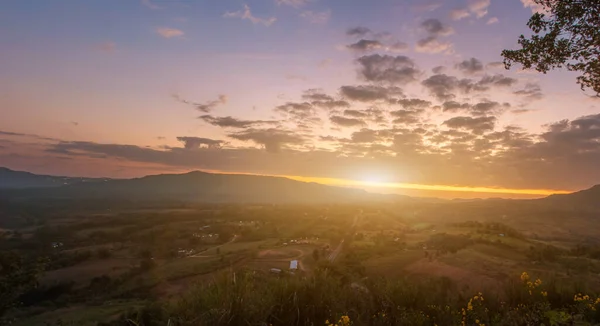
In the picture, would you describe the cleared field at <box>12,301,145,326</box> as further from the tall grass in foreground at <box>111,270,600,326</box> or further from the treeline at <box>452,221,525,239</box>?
the treeline at <box>452,221,525,239</box>

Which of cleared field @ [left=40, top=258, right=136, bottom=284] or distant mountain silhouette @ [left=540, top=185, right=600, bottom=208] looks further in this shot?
distant mountain silhouette @ [left=540, top=185, right=600, bottom=208]

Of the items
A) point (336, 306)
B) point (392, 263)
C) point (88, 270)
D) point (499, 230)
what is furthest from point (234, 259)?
point (336, 306)

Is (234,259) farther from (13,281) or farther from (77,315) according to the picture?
(13,281)

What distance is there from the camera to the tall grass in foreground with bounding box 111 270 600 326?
18.3ft

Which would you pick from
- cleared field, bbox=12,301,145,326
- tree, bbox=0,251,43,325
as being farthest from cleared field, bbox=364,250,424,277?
tree, bbox=0,251,43,325

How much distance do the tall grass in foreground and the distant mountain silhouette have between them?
195908mm

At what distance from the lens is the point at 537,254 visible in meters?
51.3

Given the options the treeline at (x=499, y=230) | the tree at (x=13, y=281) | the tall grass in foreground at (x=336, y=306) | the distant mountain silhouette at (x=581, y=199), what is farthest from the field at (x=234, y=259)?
the distant mountain silhouette at (x=581, y=199)

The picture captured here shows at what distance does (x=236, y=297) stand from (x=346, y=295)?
9.15 feet

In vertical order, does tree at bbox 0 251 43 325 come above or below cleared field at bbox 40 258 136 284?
above

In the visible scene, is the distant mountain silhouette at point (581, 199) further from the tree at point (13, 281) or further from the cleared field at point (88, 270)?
the tree at point (13, 281)

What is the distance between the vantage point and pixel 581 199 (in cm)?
16575

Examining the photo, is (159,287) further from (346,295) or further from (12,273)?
(346,295)

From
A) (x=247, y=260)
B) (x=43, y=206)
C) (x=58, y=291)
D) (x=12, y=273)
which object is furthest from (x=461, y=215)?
(x=43, y=206)
